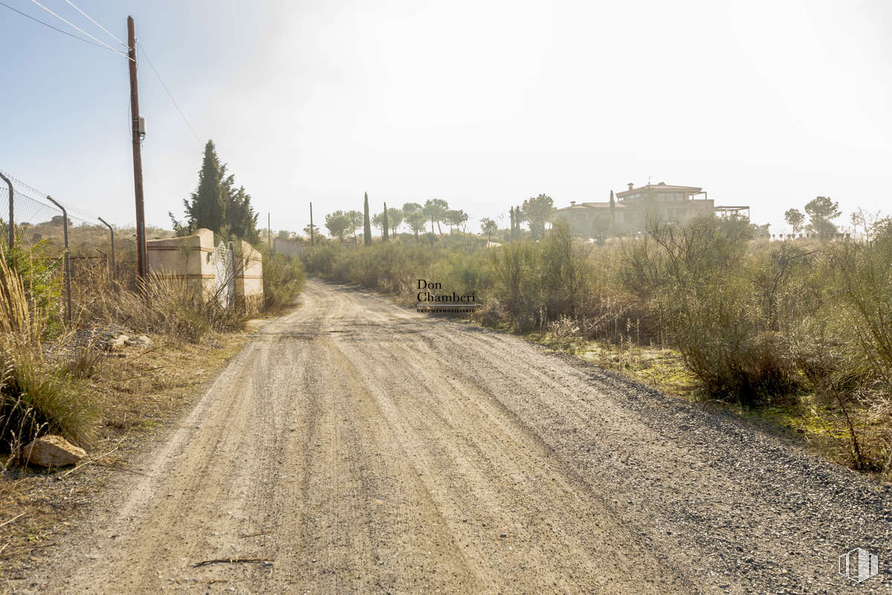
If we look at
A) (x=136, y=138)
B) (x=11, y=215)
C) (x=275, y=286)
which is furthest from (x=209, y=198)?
(x=11, y=215)

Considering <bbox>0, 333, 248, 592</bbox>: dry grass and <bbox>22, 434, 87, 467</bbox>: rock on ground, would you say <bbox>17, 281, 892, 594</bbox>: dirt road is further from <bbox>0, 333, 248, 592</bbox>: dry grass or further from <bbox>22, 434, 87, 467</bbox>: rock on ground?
<bbox>22, 434, 87, 467</bbox>: rock on ground

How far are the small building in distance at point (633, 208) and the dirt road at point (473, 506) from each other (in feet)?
164

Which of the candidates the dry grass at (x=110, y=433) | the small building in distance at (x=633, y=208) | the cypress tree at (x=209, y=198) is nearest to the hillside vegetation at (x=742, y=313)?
the dry grass at (x=110, y=433)

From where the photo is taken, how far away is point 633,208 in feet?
199

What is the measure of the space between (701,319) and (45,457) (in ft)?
23.3

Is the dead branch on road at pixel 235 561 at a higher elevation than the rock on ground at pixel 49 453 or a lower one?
lower

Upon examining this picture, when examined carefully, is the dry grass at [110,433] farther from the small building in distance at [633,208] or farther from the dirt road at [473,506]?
the small building in distance at [633,208]

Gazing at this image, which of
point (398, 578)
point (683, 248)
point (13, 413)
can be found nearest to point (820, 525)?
Answer: point (398, 578)

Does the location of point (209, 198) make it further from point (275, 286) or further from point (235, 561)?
point (235, 561)

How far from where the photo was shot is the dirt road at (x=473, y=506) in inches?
112

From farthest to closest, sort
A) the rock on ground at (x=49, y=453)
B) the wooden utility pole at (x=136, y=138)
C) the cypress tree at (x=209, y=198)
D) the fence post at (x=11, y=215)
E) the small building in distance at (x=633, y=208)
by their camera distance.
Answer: the small building in distance at (x=633, y=208), the cypress tree at (x=209, y=198), the wooden utility pole at (x=136, y=138), the fence post at (x=11, y=215), the rock on ground at (x=49, y=453)

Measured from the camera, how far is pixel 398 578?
2.84 m

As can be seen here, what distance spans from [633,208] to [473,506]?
6246 centimetres

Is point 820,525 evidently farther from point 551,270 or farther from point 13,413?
point 551,270
